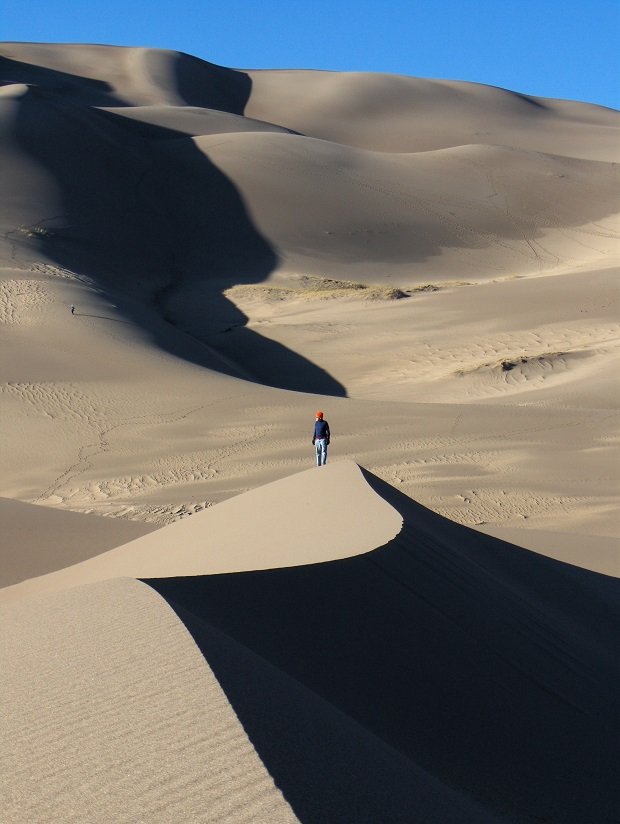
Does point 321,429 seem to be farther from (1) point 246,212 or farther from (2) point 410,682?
(1) point 246,212

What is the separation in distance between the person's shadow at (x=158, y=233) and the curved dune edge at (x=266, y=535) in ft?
40.7

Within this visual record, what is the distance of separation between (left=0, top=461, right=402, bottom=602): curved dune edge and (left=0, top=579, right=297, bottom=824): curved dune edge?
6.40 feet

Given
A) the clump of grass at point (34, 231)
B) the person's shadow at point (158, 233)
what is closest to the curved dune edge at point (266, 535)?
the person's shadow at point (158, 233)

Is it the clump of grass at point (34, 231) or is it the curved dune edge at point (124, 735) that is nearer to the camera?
the curved dune edge at point (124, 735)

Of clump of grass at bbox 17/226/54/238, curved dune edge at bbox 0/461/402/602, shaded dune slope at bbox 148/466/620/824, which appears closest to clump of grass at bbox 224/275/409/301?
clump of grass at bbox 17/226/54/238

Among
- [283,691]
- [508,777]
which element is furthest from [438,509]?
[283,691]

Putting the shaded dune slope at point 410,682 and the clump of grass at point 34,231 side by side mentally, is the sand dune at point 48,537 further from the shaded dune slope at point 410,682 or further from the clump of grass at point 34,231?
the clump of grass at point 34,231

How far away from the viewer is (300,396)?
1648 cm

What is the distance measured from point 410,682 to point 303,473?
451cm

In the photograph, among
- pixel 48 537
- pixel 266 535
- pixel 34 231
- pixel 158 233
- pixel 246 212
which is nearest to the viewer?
pixel 266 535

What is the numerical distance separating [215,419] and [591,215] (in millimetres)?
26276

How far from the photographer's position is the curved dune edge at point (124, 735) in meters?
2.32

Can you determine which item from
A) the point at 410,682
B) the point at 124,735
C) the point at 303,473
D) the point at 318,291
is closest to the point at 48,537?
the point at 303,473

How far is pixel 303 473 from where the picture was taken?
28.7 ft
